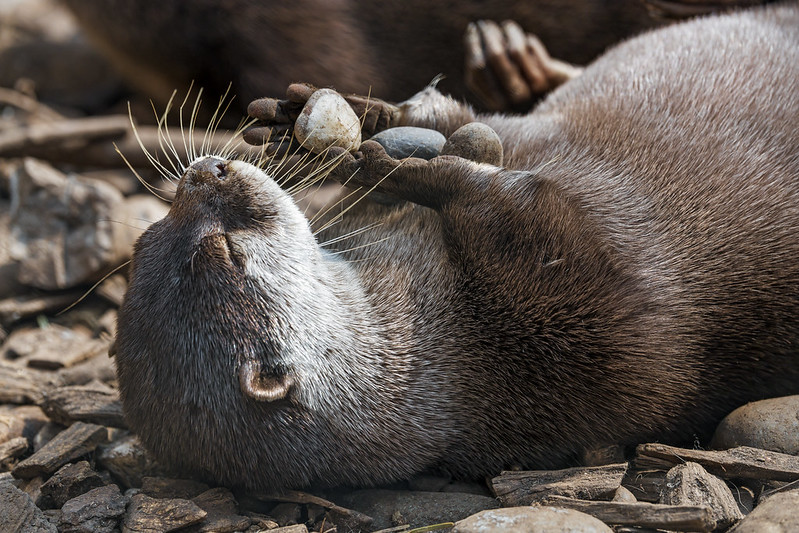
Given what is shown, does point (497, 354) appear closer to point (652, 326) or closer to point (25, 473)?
point (652, 326)

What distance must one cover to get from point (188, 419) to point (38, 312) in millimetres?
1851

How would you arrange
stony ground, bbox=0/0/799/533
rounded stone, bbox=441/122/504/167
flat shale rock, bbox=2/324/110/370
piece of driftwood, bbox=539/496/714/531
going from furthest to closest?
flat shale rock, bbox=2/324/110/370, rounded stone, bbox=441/122/504/167, stony ground, bbox=0/0/799/533, piece of driftwood, bbox=539/496/714/531

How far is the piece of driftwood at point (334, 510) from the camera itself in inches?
95.3

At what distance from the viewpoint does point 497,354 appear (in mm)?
2596

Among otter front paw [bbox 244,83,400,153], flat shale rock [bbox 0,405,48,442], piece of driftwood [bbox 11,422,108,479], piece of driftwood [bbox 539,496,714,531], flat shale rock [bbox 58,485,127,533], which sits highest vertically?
otter front paw [bbox 244,83,400,153]

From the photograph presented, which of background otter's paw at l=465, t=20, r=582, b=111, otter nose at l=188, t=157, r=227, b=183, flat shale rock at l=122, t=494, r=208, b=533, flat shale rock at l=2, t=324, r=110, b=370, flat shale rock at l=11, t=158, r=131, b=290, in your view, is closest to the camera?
flat shale rock at l=122, t=494, r=208, b=533

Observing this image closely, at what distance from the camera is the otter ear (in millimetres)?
2350

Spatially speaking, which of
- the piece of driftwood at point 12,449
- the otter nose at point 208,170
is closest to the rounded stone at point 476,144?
the otter nose at point 208,170

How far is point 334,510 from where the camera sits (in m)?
2.47

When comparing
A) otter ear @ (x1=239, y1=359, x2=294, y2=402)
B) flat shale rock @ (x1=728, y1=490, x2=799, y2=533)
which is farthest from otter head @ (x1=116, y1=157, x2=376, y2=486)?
flat shale rock @ (x1=728, y1=490, x2=799, y2=533)

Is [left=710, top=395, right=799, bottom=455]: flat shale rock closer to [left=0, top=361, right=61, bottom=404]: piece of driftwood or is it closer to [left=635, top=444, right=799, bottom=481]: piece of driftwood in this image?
[left=635, top=444, right=799, bottom=481]: piece of driftwood

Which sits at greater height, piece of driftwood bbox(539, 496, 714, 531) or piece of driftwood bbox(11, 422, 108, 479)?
piece of driftwood bbox(11, 422, 108, 479)

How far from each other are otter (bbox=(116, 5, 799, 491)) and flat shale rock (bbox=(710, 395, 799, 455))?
4.3 inches

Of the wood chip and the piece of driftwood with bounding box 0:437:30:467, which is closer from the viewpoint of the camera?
the wood chip
